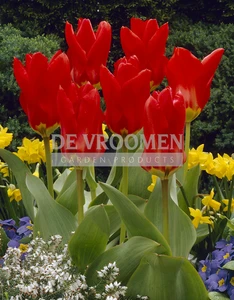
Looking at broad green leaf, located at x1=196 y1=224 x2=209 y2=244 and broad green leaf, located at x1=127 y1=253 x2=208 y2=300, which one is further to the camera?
broad green leaf, located at x1=196 y1=224 x2=209 y2=244

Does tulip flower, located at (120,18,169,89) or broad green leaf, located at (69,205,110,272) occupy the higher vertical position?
tulip flower, located at (120,18,169,89)

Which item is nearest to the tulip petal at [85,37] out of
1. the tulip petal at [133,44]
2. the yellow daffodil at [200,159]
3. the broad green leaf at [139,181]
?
the tulip petal at [133,44]

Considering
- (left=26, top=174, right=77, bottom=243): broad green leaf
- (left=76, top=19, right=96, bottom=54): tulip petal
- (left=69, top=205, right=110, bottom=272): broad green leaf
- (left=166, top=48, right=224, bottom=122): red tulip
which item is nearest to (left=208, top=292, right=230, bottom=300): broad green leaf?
(left=69, top=205, right=110, bottom=272): broad green leaf

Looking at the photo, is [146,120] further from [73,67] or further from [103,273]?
[73,67]

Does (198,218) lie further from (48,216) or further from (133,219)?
(48,216)

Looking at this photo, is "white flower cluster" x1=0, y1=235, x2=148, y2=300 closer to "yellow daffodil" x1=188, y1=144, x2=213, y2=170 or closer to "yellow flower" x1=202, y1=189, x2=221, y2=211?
"yellow flower" x1=202, y1=189, x2=221, y2=211

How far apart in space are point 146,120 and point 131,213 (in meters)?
0.27

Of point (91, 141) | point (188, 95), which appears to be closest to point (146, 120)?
point (91, 141)

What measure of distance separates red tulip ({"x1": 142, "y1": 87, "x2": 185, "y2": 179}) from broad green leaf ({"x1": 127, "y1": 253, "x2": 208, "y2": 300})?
23 centimetres

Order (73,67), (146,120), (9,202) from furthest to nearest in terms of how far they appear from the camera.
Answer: (9,202) → (73,67) → (146,120)

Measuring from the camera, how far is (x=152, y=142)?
1482 mm

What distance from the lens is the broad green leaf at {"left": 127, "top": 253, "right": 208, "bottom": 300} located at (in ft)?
5.10

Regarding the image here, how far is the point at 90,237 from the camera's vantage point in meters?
1.67

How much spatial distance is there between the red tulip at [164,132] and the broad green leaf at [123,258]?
0.73ft
